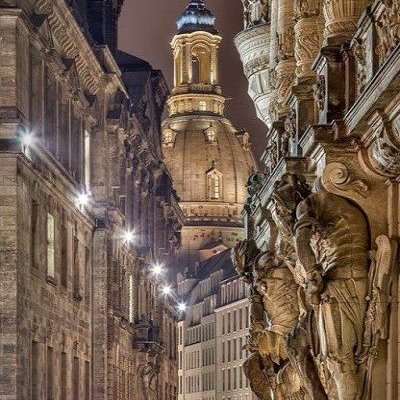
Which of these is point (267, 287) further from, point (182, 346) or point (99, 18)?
point (182, 346)

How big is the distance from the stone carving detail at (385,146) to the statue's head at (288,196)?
1.82 metres

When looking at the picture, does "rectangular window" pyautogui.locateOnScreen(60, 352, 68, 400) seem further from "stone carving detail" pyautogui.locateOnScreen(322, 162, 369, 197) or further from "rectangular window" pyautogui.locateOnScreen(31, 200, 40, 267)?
"stone carving detail" pyautogui.locateOnScreen(322, 162, 369, 197)

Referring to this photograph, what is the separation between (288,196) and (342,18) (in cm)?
227

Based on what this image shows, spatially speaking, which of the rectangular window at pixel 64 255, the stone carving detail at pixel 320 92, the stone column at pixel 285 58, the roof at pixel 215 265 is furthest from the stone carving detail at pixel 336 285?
the roof at pixel 215 265

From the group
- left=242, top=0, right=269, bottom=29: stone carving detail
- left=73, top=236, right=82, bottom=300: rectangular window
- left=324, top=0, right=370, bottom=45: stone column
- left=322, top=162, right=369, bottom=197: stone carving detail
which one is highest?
left=242, top=0, right=269, bottom=29: stone carving detail

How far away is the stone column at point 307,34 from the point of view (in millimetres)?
23250

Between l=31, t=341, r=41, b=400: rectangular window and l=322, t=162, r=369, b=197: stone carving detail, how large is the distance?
29740 millimetres

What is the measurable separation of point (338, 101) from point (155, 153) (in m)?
72.1

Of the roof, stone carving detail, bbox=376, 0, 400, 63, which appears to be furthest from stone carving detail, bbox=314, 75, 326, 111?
the roof

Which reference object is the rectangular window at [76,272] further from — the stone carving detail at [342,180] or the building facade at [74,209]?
the stone carving detail at [342,180]

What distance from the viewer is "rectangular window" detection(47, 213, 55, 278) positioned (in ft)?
168

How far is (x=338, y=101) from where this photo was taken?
1938 centimetres

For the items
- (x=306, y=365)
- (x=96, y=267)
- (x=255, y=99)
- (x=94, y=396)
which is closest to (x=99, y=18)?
(x=96, y=267)

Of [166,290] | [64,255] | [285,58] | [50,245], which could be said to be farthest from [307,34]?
[166,290]
